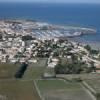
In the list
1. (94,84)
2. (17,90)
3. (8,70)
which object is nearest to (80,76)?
(94,84)

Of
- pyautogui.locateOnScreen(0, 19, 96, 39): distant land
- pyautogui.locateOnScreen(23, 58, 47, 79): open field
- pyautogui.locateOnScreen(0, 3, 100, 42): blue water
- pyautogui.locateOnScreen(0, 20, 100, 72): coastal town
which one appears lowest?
pyautogui.locateOnScreen(0, 3, 100, 42): blue water

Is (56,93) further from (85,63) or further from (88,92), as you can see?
(85,63)

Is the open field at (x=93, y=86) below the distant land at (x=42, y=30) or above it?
above

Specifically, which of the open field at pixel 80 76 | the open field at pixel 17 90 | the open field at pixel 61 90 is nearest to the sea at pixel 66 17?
the open field at pixel 80 76

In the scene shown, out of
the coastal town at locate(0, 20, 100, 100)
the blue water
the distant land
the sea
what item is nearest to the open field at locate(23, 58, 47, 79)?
the coastal town at locate(0, 20, 100, 100)

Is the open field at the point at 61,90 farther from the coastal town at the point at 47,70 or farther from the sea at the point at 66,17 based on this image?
the sea at the point at 66,17

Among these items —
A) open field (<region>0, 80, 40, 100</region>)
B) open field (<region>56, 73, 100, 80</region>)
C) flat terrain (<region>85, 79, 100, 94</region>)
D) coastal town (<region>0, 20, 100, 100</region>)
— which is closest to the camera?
open field (<region>0, 80, 40, 100</region>)

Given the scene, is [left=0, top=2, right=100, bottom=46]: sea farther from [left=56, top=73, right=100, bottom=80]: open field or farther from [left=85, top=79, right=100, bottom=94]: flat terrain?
[left=85, top=79, right=100, bottom=94]: flat terrain

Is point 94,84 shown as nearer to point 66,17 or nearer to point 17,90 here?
point 17,90
